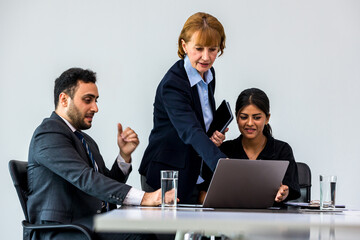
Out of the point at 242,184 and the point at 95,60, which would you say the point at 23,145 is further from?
the point at 242,184

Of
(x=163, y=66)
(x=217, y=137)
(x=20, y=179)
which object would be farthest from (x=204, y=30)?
(x=163, y=66)

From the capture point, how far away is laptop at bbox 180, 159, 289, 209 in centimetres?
176

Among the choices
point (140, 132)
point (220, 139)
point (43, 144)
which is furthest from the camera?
point (140, 132)

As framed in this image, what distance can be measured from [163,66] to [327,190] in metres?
2.50

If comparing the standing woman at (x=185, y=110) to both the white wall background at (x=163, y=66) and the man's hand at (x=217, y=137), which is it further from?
the white wall background at (x=163, y=66)

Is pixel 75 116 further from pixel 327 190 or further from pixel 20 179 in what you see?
pixel 327 190

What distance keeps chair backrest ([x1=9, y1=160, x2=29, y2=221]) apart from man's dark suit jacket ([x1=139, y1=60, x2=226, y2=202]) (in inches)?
21.0

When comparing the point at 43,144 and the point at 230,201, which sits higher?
the point at 43,144

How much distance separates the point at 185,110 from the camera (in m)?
2.34

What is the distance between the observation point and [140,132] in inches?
162

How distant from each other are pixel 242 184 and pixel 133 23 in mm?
2630

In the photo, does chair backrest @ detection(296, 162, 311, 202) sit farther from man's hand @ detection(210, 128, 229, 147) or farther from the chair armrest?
the chair armrest

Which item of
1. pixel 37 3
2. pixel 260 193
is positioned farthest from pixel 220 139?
pixel 37 3

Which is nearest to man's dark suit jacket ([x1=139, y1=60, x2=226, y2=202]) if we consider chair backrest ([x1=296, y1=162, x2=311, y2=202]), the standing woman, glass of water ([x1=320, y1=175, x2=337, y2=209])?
the standing woman
